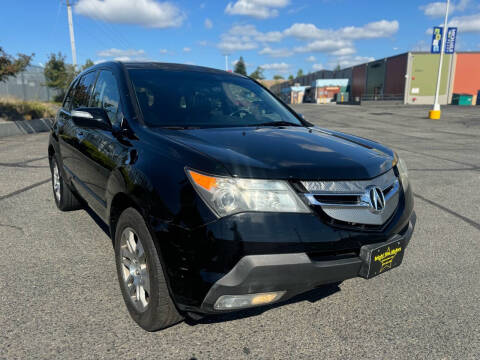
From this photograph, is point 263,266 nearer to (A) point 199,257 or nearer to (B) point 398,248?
(A) point 199,257

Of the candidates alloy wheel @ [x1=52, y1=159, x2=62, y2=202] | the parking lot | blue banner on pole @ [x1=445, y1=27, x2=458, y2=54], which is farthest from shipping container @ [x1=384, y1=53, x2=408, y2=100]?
alloy wheel @ [x1=52, y1=159, x2=62, y2=202]

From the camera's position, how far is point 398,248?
89.9 inches

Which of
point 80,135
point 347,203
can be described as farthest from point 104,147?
point 347,203

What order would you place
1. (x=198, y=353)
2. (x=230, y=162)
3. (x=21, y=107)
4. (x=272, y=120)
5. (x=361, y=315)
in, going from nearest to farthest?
(x=230, y=162) → (x=198, y=353) → (x=361, y=315) → (x=272, y=120) → (x=21, y=107)

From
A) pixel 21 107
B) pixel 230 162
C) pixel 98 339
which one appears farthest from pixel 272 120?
pixel 21 107

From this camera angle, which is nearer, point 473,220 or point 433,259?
point 433,259

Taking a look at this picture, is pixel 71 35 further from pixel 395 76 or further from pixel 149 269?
pixel 395 76

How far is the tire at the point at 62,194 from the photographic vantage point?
4418 mm

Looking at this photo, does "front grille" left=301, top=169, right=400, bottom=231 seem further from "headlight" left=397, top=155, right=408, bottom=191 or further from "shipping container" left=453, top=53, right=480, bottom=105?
"shipping container" left=453, top=53, right=480, bottom=105

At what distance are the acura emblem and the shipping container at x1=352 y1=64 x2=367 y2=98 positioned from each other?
2987 inches

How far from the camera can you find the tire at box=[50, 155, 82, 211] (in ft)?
14.5

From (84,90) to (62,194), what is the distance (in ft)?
4.26

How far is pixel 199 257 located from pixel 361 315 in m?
1.37

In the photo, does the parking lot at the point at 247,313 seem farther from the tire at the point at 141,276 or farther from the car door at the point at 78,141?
the car door at the point at 78,141
